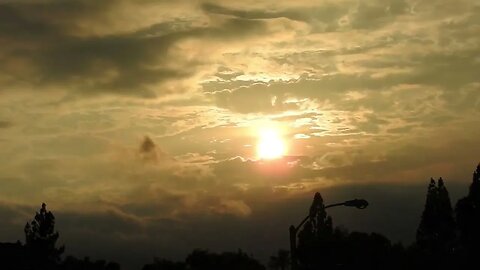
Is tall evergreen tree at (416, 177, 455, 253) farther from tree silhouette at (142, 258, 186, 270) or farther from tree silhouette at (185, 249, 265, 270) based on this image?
tree silhouette at (142, 258, 186, 270)

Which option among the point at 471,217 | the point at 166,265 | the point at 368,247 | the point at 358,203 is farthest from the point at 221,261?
the point at 358,203

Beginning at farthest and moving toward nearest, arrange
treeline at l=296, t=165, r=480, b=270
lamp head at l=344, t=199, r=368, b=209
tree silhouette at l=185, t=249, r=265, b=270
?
tree silhouette at l=185, t=249, r=265, b=270, treeline at l=296, t=165, r=480, b=270, lamp head at l=344, t=199, r=368, b=209

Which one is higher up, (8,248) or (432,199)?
(432,199)

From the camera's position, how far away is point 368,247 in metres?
99.8

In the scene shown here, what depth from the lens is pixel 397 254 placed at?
9650 centimetres

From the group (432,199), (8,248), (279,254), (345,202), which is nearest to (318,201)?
(432,199)

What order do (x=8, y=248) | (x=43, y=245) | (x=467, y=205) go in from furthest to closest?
(x=43, y=245)
(x=467, y=205)
(x=8, y=248)

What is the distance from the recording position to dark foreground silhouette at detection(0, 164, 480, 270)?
9456cm

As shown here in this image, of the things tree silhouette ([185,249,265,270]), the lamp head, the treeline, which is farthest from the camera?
tree silhouette ([185,249,265,270])

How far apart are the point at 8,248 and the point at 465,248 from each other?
218ft

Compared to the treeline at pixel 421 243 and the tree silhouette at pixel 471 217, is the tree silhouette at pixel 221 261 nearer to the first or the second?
the treeline at pixel 421 243

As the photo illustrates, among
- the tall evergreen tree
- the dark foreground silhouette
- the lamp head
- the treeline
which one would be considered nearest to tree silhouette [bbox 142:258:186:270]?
the dark foreground silhouette

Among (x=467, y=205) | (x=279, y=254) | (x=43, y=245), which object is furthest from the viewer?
(x=279, y=254)

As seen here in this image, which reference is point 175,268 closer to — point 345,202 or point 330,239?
point 330,239
